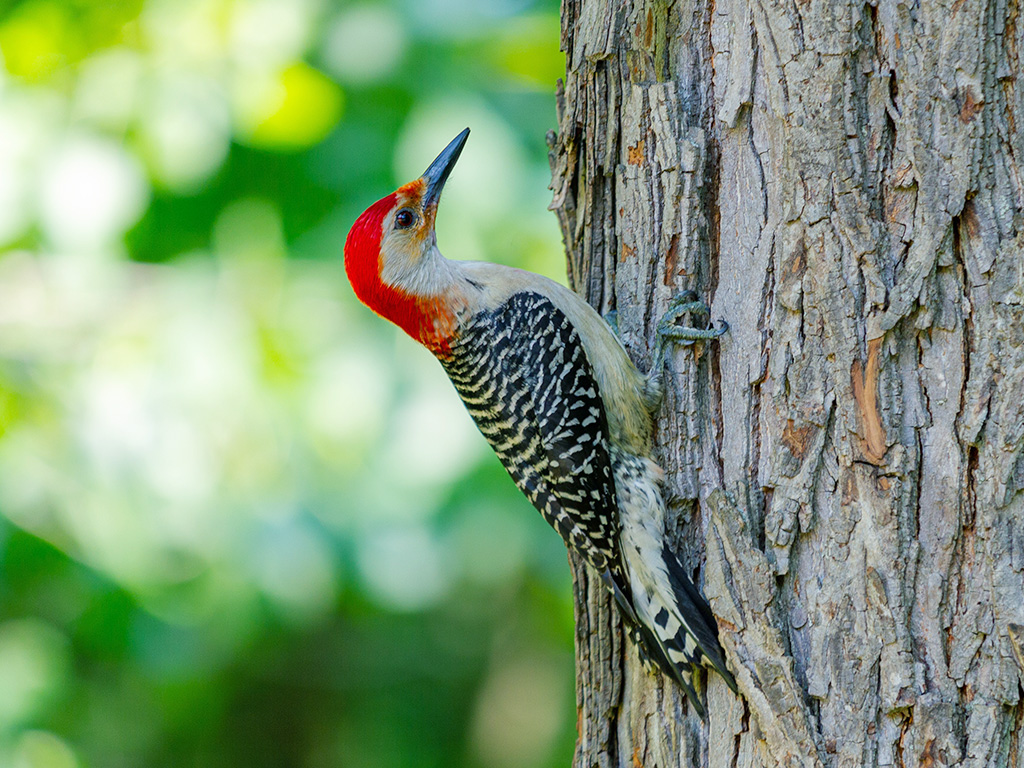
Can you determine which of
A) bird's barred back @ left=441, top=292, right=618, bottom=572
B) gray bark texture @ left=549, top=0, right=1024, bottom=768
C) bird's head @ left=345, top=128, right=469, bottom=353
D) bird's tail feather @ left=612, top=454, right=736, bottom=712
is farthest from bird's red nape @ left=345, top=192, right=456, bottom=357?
gray bark texture @ left=549, top=0, right=1024, bottom=768

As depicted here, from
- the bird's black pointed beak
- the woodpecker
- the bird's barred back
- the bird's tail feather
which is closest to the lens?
the bird's tail feather

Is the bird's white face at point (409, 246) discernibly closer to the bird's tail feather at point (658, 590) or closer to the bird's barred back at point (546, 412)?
the bird's barred back at point (546, 412)

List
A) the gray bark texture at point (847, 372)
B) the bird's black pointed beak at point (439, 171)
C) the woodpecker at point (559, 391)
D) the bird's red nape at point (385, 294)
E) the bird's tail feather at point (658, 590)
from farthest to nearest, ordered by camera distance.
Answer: the bird's black pointed beak at point (439, 171)
the bird's red nape at point (385, 294)
the woodpecker at point (559, 391)
the bird's tail feather at point (658, 590)
the gray bark texture at point (847, 372)

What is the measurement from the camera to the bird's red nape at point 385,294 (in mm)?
3066

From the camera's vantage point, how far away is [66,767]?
14.1ft

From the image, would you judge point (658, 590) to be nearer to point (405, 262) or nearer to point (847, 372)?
point (847, 372)

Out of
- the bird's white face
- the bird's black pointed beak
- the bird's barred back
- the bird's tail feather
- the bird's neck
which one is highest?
the bird's black pointed beak

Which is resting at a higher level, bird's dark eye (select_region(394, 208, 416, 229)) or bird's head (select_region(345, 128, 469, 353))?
bird's dark eye (select_region(394, 208, 416, 229))

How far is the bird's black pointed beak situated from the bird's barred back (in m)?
0.53

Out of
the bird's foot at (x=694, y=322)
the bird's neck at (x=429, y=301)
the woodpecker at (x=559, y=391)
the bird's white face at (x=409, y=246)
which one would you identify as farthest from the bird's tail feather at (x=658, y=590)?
the bird's white face at (x=409, y=246)

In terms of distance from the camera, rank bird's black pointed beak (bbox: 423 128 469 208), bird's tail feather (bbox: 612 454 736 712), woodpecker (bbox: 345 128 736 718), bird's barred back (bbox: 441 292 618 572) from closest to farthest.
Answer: bird's tail feather (bbox: 612 454 736 712), woodpecker (bbox: 345 128 736 718), bird's barred back (bbox: 441 292 618 572), bird's black pointed beak (bbox: 423 128 469 208)

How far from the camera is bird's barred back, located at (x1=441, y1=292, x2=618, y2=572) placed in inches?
104

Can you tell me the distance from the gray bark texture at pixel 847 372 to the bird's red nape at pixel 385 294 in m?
0.98

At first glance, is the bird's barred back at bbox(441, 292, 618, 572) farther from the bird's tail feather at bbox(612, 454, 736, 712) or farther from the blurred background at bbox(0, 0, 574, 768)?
the blurred background at bbox(0, 0, 574, 768)
